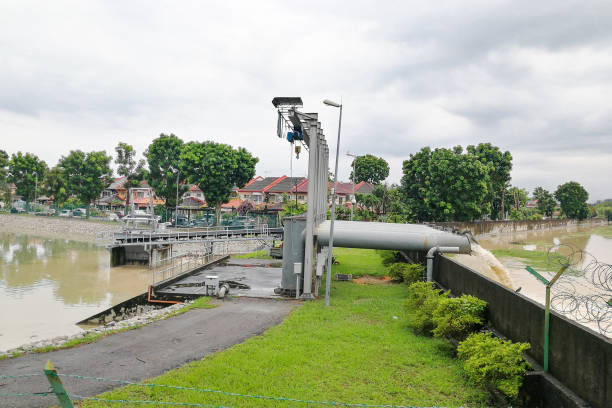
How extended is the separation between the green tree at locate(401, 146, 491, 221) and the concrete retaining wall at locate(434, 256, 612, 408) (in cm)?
3894

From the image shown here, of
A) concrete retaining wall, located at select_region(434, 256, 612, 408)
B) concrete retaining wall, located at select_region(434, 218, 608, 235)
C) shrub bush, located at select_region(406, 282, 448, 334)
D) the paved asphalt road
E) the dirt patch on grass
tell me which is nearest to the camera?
concrete retaining wall, located at select_region(434, 256, 612, 408)

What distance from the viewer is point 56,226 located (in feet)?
194

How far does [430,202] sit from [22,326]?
4299 cm

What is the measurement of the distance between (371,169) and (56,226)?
6476cm

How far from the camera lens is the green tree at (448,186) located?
4741 centimetres

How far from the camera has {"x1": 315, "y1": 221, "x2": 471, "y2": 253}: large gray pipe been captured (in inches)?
684

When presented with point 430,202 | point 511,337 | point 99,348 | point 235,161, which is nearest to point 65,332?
point 99,348

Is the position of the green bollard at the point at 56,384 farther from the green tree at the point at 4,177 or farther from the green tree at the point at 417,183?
the green tree at the point at 4,177

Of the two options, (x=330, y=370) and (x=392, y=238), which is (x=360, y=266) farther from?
(x=330, y=370)

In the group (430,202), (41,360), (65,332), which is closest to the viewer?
(41,360)

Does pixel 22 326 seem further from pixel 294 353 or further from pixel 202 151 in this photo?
pixel 202 151

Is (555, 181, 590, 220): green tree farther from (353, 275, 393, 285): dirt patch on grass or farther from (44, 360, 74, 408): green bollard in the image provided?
(44, 360, 74, 408): green bollard

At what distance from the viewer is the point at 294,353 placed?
990cm

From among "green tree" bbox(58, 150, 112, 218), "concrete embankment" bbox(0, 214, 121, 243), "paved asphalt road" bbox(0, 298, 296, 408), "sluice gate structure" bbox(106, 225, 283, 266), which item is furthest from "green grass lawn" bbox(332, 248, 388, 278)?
"green tree" bbox(58, 150, 112, 218)
